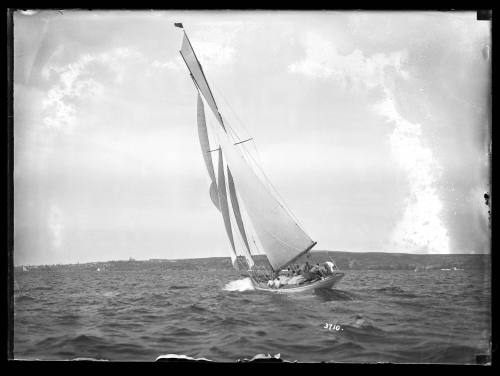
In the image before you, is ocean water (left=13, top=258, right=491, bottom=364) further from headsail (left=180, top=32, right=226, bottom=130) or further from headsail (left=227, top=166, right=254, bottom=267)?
headsail (left=180, top=32, right=226, bottom=130)

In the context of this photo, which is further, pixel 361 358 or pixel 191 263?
pixel 191 263

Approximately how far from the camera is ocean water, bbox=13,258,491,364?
221 inches

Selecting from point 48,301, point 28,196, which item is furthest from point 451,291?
point 28,196

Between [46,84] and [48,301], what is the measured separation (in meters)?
3.36

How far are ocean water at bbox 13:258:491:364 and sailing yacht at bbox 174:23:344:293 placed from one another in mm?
800

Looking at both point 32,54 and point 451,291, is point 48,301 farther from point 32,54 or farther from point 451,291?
point 451,291

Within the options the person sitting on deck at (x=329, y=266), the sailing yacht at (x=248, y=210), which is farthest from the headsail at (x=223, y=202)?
the person sitting on deck at (x=329, y=266)

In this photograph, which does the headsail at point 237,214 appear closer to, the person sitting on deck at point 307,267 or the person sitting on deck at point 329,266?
the person sitting on deck at point 307,267

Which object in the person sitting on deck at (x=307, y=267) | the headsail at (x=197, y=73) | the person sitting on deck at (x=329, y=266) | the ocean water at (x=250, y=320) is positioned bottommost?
the ocean water at (x=250, y=320)

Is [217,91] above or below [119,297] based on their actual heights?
above

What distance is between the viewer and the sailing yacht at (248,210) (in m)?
6.20

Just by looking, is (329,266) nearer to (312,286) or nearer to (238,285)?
(312,286)

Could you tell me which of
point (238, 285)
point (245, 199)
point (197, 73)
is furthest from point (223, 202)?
point (197, 73)

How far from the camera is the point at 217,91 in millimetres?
6113
